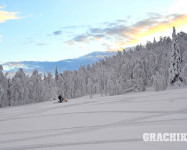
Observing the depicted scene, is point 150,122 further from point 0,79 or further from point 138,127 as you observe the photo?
point 0,79

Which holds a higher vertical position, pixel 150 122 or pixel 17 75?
pixel 17 75

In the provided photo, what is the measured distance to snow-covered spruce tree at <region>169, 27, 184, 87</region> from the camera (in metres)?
30.4

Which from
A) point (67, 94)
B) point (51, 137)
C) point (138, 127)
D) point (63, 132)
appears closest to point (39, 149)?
point (51, 137)

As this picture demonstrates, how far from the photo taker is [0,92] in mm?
33000

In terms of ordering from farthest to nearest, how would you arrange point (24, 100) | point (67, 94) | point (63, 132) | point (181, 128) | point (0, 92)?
point (67, 94)
point (24, 100)
point (0, 92)
point (63, 132)
point (181, 128)

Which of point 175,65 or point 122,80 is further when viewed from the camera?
point 122,80

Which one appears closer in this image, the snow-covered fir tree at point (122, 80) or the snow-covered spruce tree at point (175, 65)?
the snow-covered spruce tree at point (175, 65)

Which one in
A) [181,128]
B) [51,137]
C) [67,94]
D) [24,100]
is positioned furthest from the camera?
[67,94]

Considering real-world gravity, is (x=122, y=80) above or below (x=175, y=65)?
below

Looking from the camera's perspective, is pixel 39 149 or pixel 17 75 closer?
pixel 39 149

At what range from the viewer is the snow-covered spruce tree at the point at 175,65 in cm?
3042

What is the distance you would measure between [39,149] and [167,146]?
3036mm

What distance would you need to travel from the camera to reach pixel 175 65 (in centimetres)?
3136

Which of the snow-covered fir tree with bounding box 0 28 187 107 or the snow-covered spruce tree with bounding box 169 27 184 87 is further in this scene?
the snow-covered fir tree with bounding box 0 28 187 107
